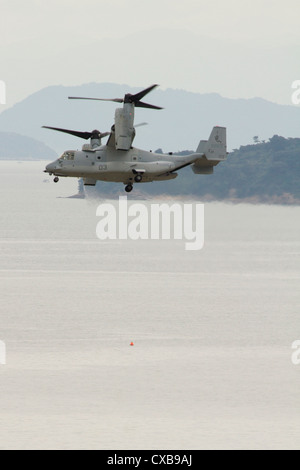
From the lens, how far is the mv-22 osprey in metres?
97.8

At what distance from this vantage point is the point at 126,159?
99.2 m

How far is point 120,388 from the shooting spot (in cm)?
19862

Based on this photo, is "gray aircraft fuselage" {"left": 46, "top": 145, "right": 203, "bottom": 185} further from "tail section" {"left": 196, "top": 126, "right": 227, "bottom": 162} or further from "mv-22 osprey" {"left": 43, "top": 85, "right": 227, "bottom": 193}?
"tail section" {"left": 196, "top": 126, "right": 227, "bottom": 162}

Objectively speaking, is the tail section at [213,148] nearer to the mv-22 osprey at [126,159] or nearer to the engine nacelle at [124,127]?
the mv-22 osprey at [126,159]

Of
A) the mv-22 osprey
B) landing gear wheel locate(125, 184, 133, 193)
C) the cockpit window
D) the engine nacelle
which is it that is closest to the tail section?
the mv-22 osprey

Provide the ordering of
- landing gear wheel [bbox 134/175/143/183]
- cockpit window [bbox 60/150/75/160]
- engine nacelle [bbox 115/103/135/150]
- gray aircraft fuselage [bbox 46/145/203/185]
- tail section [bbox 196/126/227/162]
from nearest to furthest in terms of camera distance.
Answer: landing gear wheel [bbox 134/175/143/183]
gray aircraft fuselage [bbox 46/145/203/185]
engine nacelle [bbox 115/103/135/150]
tail section [bbox 196/126/227/162]
cockpit window [bbox 60/150/75/160]

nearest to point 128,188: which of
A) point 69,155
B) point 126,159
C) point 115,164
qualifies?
point 115,164

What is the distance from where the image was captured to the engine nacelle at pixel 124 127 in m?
98.5

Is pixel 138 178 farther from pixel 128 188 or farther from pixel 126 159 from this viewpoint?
pixel 128 188

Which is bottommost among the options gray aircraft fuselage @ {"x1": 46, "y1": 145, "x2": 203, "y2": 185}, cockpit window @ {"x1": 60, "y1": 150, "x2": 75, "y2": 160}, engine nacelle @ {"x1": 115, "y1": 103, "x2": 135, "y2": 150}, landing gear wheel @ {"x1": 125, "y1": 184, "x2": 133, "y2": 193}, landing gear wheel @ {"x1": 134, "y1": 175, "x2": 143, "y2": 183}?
landing gear wheel @ {"x1": 125, "y1": 184, "x2": 133, "y2": 193}

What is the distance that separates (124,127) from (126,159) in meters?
3.28

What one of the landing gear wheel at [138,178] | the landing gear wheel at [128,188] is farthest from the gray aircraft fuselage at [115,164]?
the landing gear wheel at [128,188]
